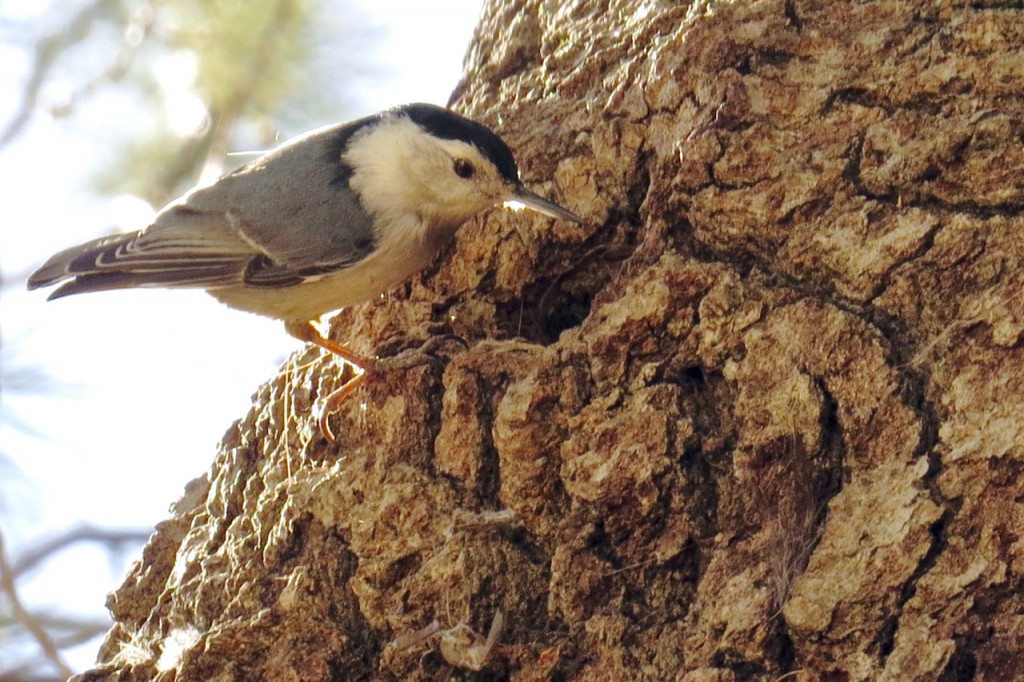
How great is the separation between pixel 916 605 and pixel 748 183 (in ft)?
2.93

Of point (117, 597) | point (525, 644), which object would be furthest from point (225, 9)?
point (525, 644)

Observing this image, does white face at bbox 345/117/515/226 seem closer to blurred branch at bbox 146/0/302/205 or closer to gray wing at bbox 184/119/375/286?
gray wing at bbox 184/119/375/286

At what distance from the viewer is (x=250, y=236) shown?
3.15m

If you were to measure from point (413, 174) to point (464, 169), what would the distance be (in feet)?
0.80

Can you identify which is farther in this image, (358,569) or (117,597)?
(117,597)

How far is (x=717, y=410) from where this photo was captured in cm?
234

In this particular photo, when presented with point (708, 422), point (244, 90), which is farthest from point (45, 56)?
point (708, 422)

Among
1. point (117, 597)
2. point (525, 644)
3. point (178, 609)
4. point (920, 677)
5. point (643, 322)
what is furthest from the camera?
point (117, 597)

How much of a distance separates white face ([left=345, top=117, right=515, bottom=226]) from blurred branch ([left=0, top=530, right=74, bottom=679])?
157 centimetres

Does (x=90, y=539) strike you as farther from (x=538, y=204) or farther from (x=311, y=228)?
(x=538, y=204)

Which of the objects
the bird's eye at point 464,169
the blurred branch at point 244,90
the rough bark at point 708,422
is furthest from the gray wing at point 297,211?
the blurred branch at point 244,90

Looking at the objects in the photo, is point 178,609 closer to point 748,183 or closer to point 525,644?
point 525,644

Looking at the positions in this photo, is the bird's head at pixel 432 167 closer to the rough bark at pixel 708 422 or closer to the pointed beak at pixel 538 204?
the pointed beak at pixel 538 204

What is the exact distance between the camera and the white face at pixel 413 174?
118 inches
